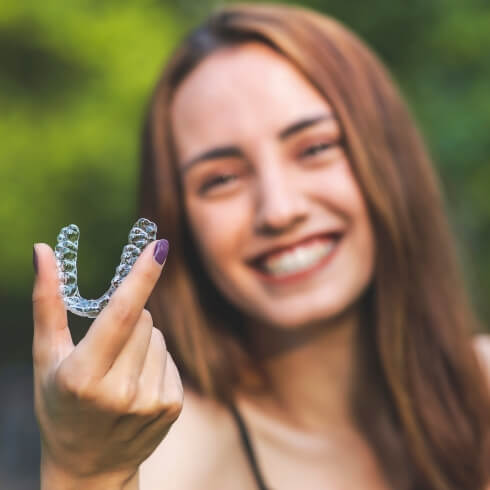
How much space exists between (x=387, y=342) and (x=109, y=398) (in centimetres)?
127

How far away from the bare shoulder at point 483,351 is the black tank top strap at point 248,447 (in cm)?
84

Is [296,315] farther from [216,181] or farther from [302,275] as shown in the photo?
[216,181]

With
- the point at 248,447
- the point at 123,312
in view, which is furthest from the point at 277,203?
the point at 123,312

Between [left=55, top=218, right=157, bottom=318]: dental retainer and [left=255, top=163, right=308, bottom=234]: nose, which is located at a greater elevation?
[left=55, top=218, right=157, bottom=318]: dental retainer

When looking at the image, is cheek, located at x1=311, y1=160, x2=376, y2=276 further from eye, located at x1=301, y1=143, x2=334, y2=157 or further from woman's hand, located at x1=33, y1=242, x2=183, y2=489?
woman's hand, located at x1=33, y1=242, x2=183, y2=489

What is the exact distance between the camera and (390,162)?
2.02 metres

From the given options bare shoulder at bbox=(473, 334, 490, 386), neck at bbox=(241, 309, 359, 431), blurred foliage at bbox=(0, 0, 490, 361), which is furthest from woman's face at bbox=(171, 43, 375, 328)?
blurred foliage at bbox=(0, 0, 490, 361)

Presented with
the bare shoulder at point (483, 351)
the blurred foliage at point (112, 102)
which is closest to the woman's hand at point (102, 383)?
the bare shoulder at point (483, 351)

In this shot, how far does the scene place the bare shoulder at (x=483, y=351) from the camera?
230 centimetres

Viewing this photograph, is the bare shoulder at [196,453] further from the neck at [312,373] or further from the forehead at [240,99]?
the forehead at [240,99]

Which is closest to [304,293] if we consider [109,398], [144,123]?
[144,123]

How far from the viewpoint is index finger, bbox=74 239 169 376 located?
3.18 ft

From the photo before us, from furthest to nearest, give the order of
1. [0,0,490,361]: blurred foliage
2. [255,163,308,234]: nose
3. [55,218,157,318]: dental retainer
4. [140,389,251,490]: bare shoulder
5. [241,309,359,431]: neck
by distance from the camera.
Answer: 1. [0,0,490,361]: blurred foliage
2. [241,309,359,431]: neck
3. [255,163,308,234]: nose
4. [140,389,251,490]: bare shoulder
5. [55,218,157,318]: dental retainer

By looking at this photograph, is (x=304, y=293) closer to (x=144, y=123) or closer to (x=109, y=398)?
(x=144, y=123)
